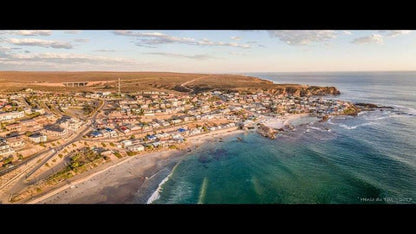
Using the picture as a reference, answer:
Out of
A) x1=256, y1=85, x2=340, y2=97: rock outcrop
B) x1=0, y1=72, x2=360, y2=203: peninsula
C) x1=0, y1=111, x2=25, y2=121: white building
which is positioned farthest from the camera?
x1=256, y1=85, x2=340, y2=97: rock outcrop

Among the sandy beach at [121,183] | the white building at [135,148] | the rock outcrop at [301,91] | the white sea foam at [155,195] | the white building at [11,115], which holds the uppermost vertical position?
the rock outcrop at [301,91]

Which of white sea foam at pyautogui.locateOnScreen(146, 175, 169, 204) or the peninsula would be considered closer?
white sea foam at pyautogui.locateOnScreen(146, 175, 169, 204)

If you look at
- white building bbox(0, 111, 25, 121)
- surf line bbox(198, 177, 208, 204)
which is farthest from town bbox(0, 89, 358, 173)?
surf line bbox(198, 177, 208, 204)

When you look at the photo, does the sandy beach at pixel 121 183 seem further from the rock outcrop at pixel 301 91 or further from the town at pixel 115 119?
the rock outcrop at pixel 301 91

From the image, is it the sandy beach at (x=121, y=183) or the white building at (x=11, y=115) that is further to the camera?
the white building at (x=11, y=115)

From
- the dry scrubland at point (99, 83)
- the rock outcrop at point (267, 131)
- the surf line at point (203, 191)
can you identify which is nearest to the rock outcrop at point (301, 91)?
the dry scrubland at point (99, 83)

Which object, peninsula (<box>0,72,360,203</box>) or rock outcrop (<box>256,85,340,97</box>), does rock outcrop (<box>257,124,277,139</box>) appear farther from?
rock outcrop (<box>256,85,340,97</box>)

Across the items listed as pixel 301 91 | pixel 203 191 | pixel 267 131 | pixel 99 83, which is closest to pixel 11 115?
pixel 203 191
